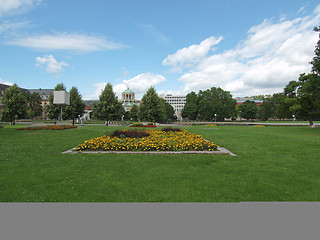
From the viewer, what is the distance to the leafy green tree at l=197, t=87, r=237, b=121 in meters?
68.8

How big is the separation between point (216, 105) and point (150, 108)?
32271mm

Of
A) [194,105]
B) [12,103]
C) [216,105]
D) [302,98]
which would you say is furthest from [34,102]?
[302,98]

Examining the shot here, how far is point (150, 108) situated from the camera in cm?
4538

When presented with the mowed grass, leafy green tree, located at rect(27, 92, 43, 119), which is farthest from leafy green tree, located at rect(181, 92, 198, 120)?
the mowed grass

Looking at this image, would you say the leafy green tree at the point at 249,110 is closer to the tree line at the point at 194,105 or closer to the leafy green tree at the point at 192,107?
the tree line at the point at 194,105

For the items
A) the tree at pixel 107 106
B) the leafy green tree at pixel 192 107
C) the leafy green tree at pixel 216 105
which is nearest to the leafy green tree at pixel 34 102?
the tree at pixel 107 106

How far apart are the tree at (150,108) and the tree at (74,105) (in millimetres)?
18029

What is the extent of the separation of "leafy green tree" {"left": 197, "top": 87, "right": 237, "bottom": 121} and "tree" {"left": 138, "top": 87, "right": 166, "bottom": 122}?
2963 cm

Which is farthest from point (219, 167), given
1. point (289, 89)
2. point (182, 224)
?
point (289, 89)

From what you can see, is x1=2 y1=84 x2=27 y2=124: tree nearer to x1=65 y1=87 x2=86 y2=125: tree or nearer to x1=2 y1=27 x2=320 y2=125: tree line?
x1=2 y1=27 x2=320 y2=125: tree line

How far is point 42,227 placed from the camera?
321cm

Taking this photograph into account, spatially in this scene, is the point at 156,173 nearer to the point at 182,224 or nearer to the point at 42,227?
the point at 182,224

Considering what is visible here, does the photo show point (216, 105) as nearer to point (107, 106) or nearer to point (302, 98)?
point (302, 98)

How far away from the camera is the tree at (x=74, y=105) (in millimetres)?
48656
